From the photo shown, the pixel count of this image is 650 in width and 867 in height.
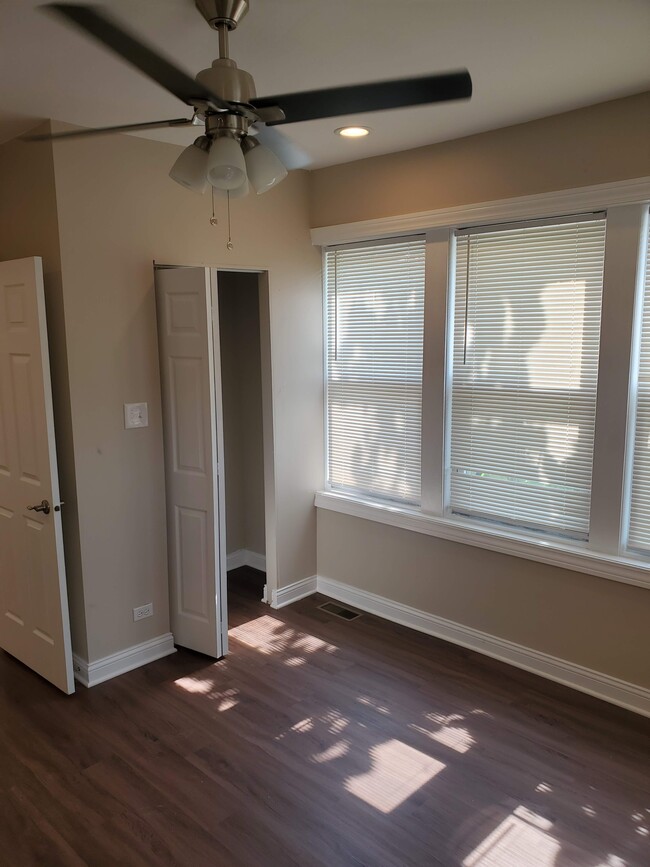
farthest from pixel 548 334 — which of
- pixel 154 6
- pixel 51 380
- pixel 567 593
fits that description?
pixel 51 380

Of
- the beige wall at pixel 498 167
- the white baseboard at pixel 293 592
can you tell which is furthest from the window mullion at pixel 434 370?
the white baseboard at pixel 293 592

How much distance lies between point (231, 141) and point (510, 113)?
1.74 meters

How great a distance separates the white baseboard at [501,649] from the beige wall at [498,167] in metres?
2.27

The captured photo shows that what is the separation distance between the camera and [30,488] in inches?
121

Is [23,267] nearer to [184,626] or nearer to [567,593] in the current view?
[184,626]

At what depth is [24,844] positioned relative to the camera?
220 centimetres

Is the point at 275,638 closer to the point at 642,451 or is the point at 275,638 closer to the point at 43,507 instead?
the point at 43,507

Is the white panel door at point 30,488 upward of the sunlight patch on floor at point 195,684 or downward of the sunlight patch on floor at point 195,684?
upward

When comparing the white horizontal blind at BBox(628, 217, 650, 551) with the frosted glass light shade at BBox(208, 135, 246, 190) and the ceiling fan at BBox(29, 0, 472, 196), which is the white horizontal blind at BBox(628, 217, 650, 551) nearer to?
the ceiling fan at BBox(29, 0, 472, 196)

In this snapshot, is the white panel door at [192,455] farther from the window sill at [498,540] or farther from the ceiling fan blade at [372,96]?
the ceiling fan blade at [372,96]

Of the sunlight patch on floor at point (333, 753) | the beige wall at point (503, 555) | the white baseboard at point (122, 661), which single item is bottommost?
the sunlight patch on floor at point (333, 753)

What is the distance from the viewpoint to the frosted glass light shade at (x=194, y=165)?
1.76m

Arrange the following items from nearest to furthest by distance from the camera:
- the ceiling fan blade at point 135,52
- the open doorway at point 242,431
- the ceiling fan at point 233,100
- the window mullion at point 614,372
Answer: the ceiling fan blade at point 135,52
the ceiling fan at point 233,100
the window mullion at point 614,372
the open doorway at point 242,431

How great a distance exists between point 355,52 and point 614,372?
5.63 ft
